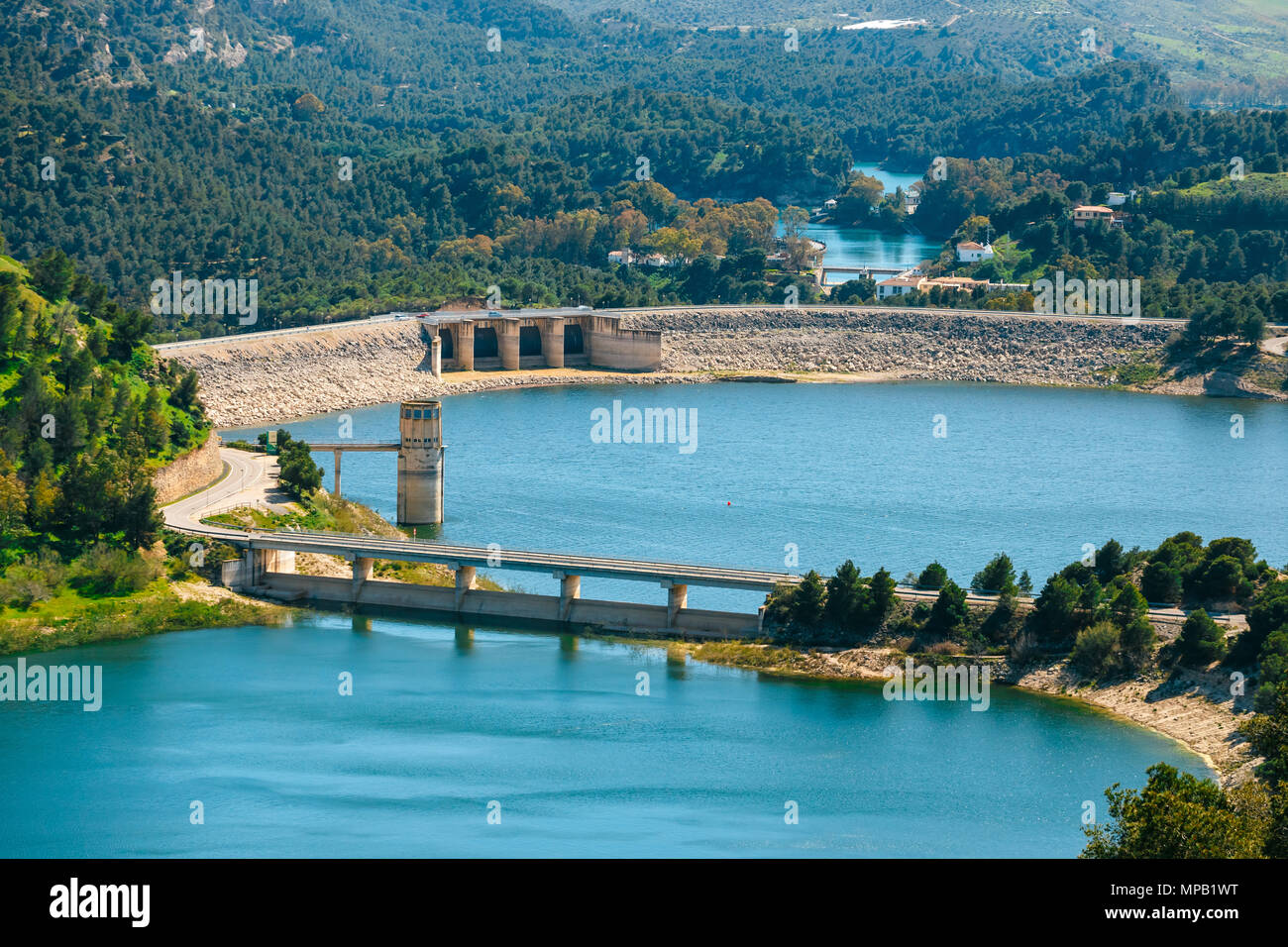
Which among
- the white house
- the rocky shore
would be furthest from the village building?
the rocky shore

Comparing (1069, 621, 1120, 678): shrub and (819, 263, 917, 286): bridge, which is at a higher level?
(819, 263, 917, 286): bridge

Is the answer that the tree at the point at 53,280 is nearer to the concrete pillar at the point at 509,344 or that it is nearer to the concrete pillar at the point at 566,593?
the concrete pillar at the point at 566,593

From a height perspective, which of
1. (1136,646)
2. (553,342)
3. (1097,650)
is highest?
(553,342)

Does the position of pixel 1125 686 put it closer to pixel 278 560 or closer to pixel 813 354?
pixel 278 560

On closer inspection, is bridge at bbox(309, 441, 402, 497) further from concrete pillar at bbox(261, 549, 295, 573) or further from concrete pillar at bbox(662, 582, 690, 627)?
concrete pillar at bbox(662, 582, 690, 627)

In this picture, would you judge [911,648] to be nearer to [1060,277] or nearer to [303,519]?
[303,519]

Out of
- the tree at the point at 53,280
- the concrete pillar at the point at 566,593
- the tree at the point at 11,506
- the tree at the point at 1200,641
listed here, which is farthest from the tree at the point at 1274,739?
the tree at the point at 53,280

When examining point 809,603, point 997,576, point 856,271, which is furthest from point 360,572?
point 856,271
